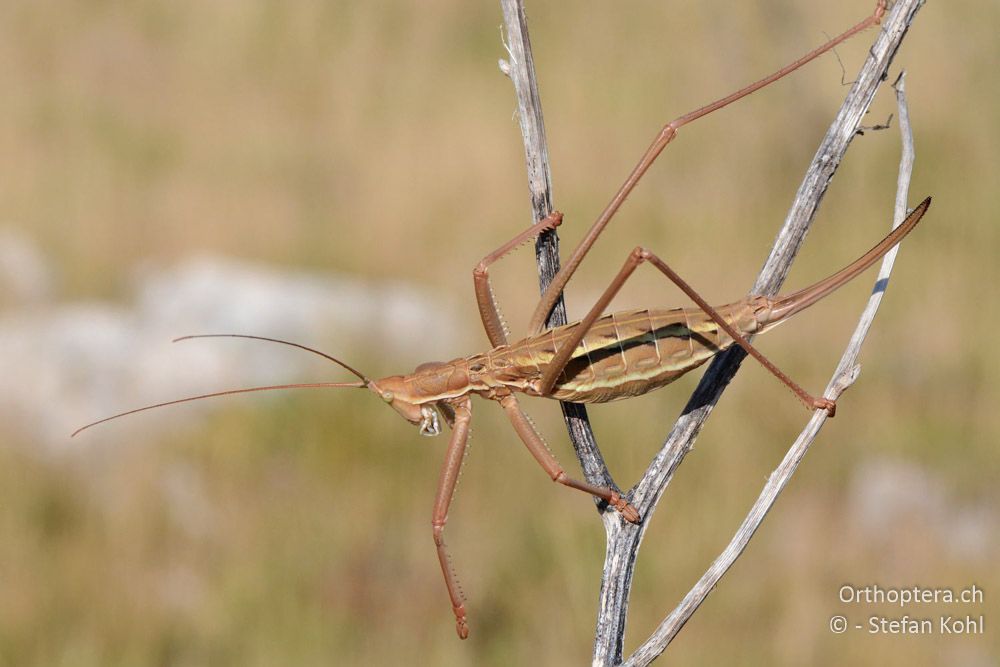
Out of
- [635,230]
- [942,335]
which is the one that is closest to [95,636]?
[635,230]

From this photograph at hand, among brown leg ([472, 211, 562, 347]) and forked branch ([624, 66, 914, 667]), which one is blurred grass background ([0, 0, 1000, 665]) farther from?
forked branch ([624, 66, 914, 667])

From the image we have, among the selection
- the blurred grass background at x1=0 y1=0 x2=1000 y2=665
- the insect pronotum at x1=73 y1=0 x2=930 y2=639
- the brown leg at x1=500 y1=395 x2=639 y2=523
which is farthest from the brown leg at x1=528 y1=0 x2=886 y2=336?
the blurred grass background at x1=0 y1=0 x2=1000 y2=665

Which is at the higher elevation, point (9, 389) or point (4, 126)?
point (4, 126)

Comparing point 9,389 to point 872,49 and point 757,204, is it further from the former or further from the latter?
point 757,204

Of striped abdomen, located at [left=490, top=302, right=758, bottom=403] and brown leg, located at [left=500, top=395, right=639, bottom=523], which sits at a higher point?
striped abdomen, located at [left=490, top=302, right=758, bottom=403]

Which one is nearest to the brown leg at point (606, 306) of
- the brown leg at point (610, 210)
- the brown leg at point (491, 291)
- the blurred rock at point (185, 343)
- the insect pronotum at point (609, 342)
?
the insect pronotum at point (609, 342)

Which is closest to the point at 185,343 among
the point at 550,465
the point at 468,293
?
the point at 468,293
